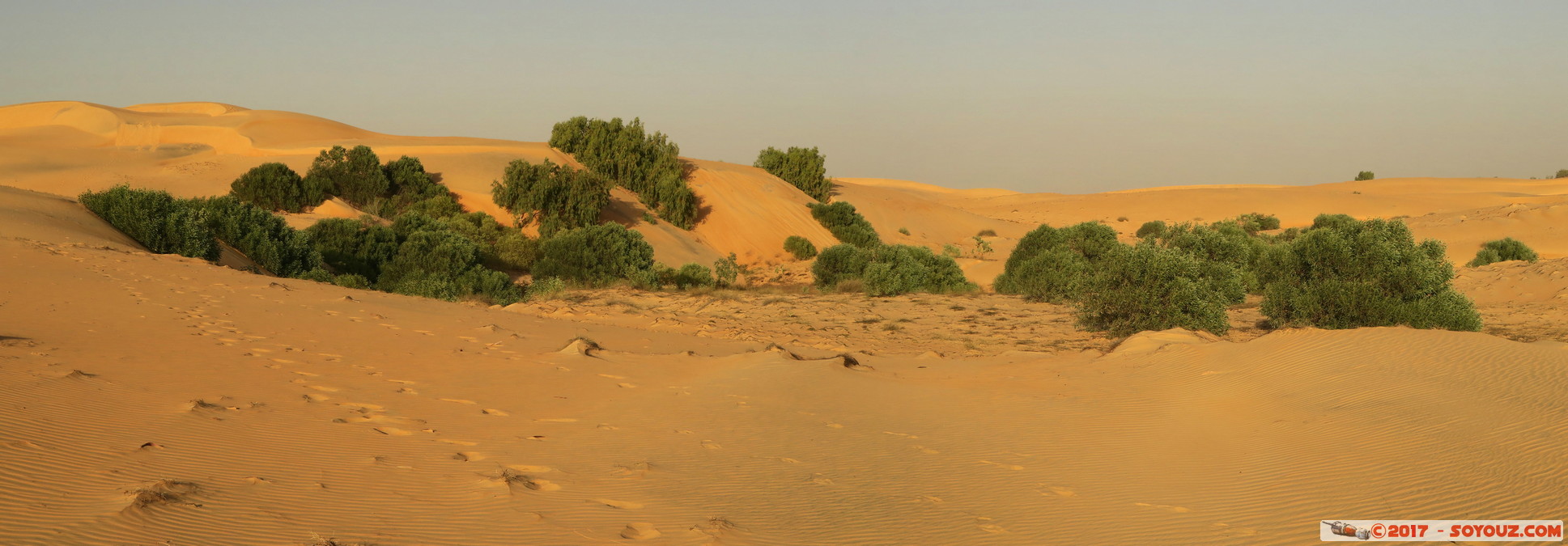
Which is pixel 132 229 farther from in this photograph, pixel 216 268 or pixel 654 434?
pixel 654 434

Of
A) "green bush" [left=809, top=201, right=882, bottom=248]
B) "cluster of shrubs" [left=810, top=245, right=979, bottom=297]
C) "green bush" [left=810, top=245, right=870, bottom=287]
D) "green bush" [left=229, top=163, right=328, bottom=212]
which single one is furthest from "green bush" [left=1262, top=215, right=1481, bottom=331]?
"green bush" [left=229, top=163, right=328, bottom=212]

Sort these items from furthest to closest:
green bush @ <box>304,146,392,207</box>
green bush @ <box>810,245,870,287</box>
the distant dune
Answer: the distant dune, green bush @ <box>304,146,392,207</box>, green bush @ <box>810,245,870,287</box>

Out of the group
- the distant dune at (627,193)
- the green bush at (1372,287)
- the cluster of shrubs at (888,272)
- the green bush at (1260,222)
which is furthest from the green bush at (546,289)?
the green bush at (1260,222)

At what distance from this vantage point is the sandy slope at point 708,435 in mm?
4371

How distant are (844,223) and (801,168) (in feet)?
26.9

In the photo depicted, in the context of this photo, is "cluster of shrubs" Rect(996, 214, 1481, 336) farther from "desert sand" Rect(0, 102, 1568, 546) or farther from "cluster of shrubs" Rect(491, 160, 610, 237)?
"cluster of shrubs" Rect(491, 160, 610, 237)

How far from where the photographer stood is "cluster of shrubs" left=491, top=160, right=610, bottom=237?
25031mm

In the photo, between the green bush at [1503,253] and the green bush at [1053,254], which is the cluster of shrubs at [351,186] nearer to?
the green bush at [1053,254]

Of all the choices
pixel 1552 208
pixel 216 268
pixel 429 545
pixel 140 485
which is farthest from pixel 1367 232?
pixel 1552 208

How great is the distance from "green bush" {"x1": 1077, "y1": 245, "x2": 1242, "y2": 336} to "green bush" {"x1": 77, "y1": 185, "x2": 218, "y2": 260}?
46.8ft

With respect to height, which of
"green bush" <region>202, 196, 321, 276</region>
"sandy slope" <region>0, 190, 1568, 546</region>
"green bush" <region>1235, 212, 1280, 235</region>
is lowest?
"sandy slope" <region>0, 190, 1568, 546</region>

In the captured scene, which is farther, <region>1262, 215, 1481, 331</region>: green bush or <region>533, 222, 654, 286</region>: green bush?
<region>533, 222, 654, 286</region>: green bush

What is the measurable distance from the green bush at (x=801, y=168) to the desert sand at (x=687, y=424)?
2714cm

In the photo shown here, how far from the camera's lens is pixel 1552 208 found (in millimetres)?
33031
